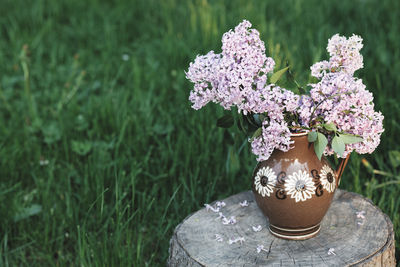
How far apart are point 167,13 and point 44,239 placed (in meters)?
2.40

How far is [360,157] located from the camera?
234 cm

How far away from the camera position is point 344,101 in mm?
1379

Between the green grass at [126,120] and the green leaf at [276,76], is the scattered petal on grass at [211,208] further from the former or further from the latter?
the green leaf at [276,76]

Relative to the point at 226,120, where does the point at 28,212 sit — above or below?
below

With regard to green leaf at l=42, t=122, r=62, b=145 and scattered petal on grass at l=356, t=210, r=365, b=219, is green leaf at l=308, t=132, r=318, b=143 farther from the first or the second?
green leaf at l=42, t=122, r=62, b=145

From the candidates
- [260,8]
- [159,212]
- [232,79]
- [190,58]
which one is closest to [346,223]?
[232,79]

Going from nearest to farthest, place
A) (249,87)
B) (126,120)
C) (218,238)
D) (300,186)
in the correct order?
(249,87) < (300,186) < (218,238) < (126,120)

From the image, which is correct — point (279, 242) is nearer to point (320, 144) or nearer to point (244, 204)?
point (244, 204)

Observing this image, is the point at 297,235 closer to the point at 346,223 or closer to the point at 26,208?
the point at 346,223

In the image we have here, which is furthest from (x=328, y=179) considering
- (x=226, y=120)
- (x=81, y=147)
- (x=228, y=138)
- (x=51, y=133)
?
A: (x=51, y=133)

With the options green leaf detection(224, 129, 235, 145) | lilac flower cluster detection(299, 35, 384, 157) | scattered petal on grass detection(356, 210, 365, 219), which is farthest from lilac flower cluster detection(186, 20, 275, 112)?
green leaf detection(224, 129, 235, 145)

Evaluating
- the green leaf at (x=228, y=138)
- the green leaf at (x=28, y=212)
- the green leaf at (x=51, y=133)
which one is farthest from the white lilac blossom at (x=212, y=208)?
the green leaf at (x=51, y=133)

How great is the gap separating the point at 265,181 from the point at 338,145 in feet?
0.84

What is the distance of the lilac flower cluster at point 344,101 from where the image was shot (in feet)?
4.55
